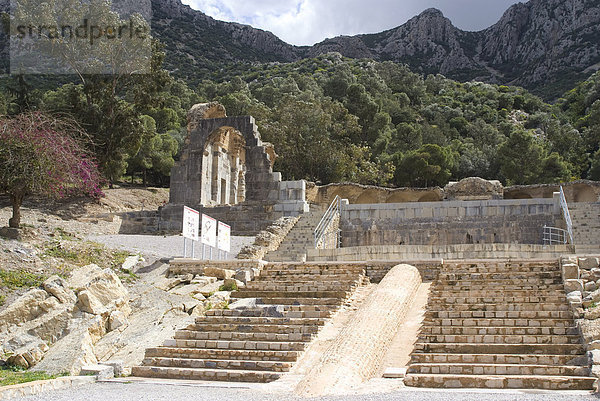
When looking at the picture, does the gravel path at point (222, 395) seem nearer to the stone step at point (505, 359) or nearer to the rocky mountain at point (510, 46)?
the stone step at point (505, 359)

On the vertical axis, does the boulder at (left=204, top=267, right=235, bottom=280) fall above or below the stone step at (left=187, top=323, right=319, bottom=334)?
above

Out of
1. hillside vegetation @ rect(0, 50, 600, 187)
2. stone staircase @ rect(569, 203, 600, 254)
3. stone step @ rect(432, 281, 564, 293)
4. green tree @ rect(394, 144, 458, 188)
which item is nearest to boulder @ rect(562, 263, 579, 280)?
stone step @ rect(432, 281, 564, 293)

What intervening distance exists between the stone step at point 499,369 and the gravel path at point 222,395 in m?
0.83

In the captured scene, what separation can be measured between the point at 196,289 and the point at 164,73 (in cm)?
1922

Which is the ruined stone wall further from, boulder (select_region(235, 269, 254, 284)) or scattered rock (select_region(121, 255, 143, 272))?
scattered rock (select_region(121, 255, 143, 272))

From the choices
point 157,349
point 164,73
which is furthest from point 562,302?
point 164,73

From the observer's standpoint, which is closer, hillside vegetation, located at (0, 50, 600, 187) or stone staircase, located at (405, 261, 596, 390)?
stone staircase, located at (405, 261, 596, 390)

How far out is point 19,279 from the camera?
11.5 meters

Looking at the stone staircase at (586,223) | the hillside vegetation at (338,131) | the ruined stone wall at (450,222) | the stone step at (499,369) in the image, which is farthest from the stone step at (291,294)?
the hillside vegetation at (338,131)

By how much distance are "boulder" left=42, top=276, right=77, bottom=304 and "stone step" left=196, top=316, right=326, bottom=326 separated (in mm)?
2392

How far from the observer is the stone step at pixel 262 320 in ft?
32.6

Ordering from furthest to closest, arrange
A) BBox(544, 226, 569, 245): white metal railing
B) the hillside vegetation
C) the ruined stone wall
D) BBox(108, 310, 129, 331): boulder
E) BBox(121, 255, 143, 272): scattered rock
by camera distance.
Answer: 1. the hillside vegetation
2. the ruined stone wall
3. BBox(544, 226, 569, 245): white metal railing
4. BBox(121, 255, 143, 272): scattered rock
5. BBox(108, 310, 129, 331): boulder

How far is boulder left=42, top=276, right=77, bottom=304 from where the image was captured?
1069 cm

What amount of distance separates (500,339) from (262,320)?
384 centimetres
